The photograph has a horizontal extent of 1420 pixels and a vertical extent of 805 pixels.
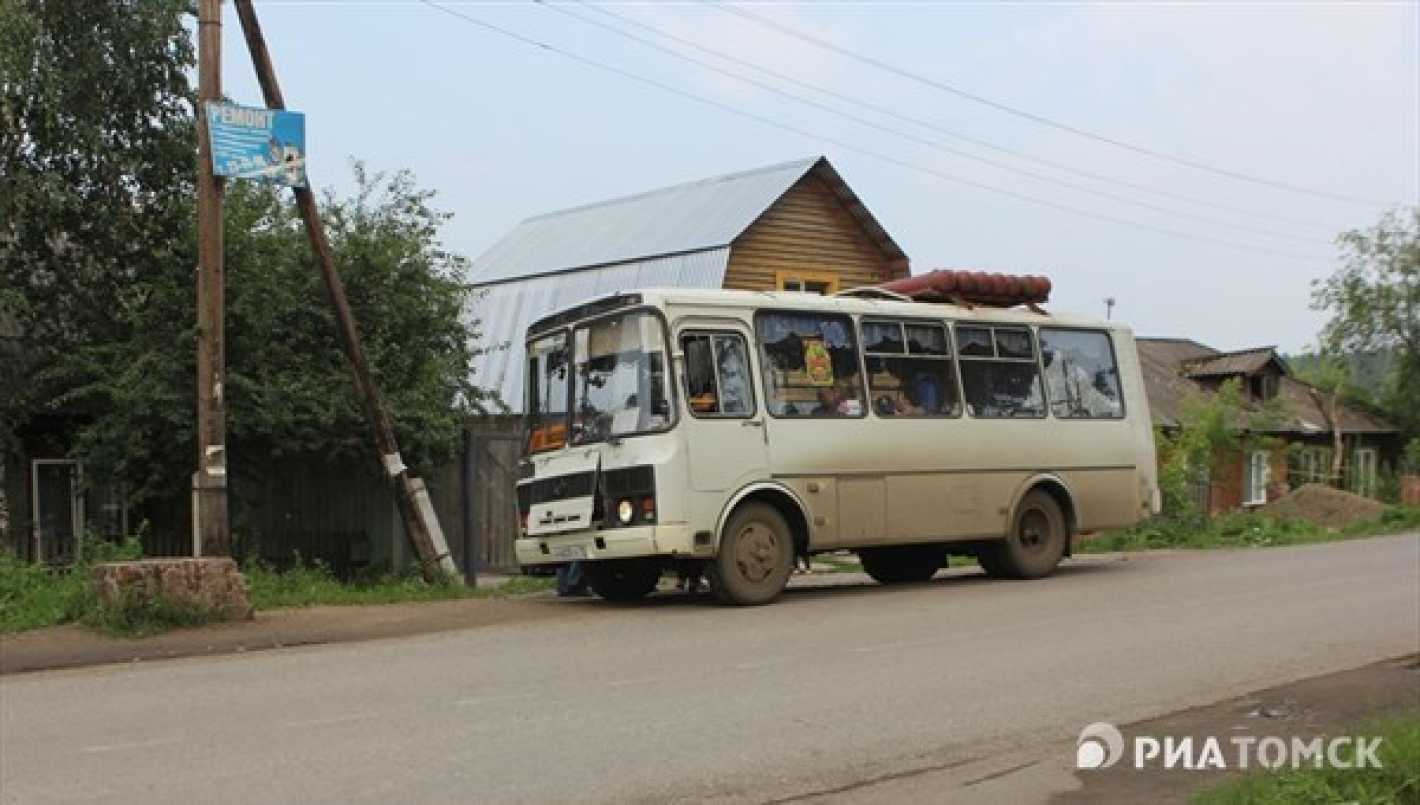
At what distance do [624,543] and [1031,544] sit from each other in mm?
5614

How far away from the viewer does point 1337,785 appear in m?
5.61

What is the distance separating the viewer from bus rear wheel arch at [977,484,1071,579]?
50.7ft

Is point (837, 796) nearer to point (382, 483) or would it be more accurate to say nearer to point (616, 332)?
point (616, 332)

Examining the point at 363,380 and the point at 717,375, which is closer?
the point at 717,375

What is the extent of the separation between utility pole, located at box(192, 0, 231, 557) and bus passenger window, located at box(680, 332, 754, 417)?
460cm

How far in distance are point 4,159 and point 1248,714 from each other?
49.8ft

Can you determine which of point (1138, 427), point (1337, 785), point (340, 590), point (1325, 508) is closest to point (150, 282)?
point (340, 590)

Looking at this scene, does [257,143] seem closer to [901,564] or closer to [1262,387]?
[901,564]

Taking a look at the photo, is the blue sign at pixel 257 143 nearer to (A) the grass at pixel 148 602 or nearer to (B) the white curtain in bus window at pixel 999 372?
(A) the grass at pixel 148 602

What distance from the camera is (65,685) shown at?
30.8 feet

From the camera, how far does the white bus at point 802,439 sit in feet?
41.6

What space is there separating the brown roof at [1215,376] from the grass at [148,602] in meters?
31.6

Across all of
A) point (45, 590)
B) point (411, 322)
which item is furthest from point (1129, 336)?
point (45, 590)

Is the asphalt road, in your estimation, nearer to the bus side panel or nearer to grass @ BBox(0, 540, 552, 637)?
grass @ BBox(0, 540, 552, 637)
